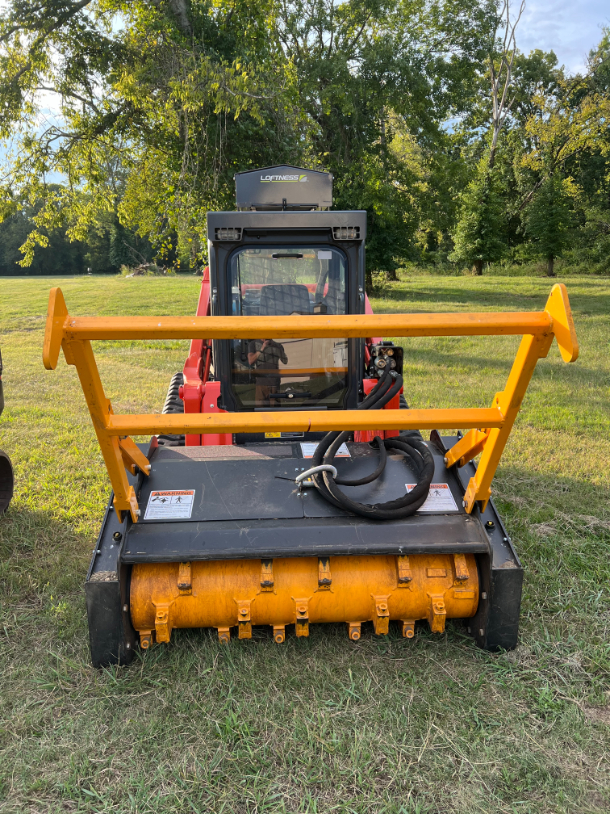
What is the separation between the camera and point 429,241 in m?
34.1

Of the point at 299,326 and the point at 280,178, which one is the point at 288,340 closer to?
the point at 280,178

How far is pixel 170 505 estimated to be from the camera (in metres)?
2.87

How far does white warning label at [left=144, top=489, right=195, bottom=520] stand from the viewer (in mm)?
2814

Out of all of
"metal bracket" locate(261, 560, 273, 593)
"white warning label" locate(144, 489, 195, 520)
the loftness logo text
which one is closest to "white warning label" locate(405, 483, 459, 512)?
"metal bracket" locate(261, 560, 273, 593)

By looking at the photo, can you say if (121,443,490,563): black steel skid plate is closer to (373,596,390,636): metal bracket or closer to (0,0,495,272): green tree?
(373,596,390,636): metal bracket

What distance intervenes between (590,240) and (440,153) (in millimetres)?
16500

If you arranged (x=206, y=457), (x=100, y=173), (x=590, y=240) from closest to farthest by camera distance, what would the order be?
(x=206, y=457)
(x=100, y=173)
(x=590, y=240)

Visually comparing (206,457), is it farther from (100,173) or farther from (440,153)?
(440,153)

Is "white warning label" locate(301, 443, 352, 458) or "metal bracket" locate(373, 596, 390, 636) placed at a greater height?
"white warning label" locate(301, 443, 352, 458)

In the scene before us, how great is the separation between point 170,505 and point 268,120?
6653 millimetres

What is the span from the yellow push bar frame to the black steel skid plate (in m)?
0.34

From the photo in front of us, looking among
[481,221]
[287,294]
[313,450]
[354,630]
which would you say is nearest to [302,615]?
[354,630]

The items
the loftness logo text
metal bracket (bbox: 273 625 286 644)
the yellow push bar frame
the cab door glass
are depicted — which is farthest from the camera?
the loftness logo text

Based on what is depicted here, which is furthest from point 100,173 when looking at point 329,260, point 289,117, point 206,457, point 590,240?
point 590,240
